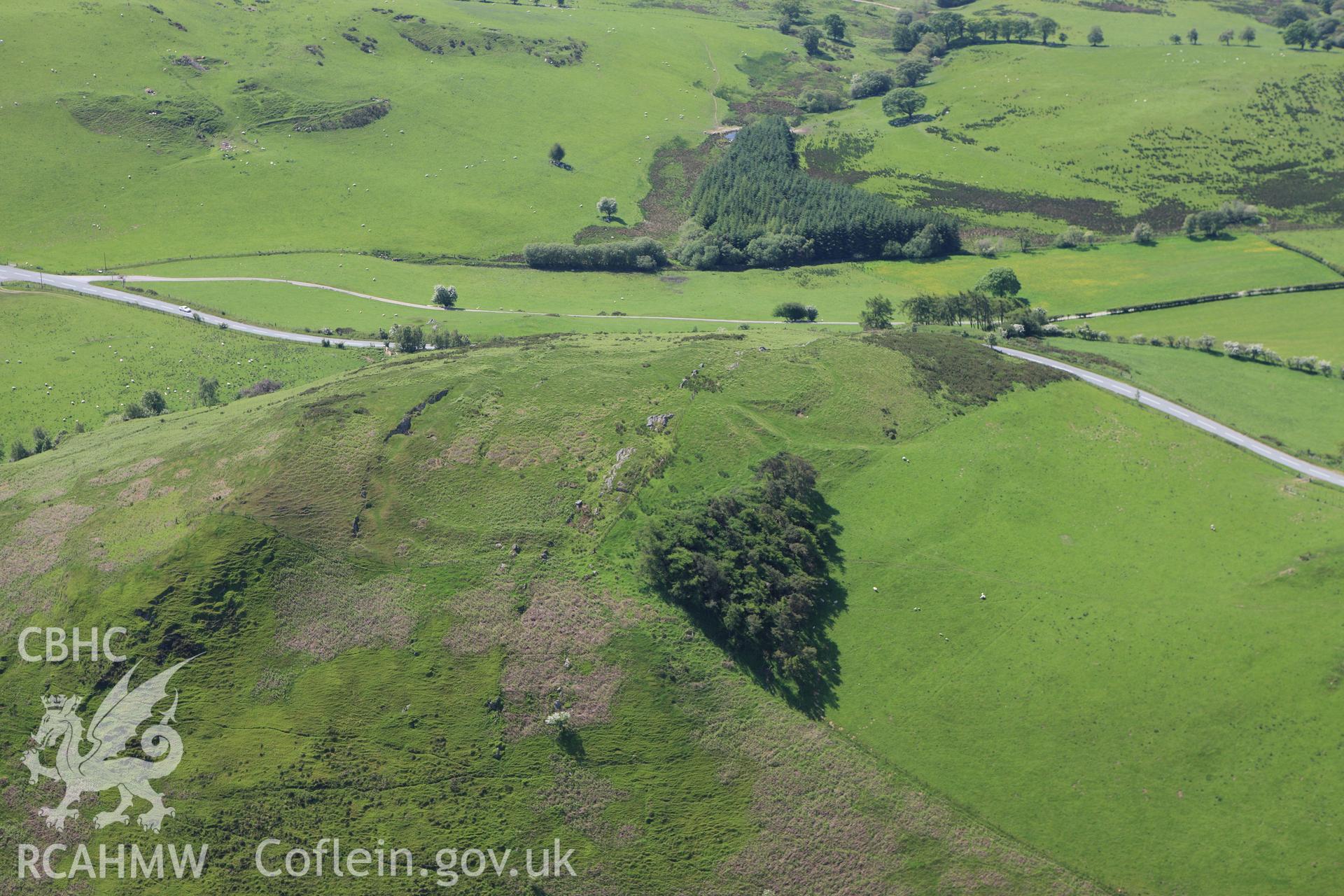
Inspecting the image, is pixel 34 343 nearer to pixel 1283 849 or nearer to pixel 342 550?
pixel 342 550

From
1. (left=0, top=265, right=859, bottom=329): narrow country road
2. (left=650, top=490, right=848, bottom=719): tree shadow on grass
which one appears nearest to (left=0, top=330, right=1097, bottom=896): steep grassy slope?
(left=650, top=490, right=848, bottom=719): tree shadow on grass

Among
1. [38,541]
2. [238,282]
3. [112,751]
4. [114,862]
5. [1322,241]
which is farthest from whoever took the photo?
[1322,241]

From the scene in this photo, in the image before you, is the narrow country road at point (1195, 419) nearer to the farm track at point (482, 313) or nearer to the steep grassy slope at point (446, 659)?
the farm track at point (482, 313)

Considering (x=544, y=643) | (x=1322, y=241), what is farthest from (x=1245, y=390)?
(x=544, y=643)

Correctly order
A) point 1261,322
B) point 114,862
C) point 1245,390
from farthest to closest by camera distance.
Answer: point 1261,322 < point 1245,390 < point 114,862

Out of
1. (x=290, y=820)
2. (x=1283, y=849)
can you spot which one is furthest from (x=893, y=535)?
(x=290, y=820)

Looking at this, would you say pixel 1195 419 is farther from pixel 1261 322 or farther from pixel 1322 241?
pixel 1322 241

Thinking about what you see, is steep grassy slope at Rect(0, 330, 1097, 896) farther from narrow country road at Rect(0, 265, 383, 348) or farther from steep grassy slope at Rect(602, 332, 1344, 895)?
narrow country road at Rect(0, 265, 383, 348)
